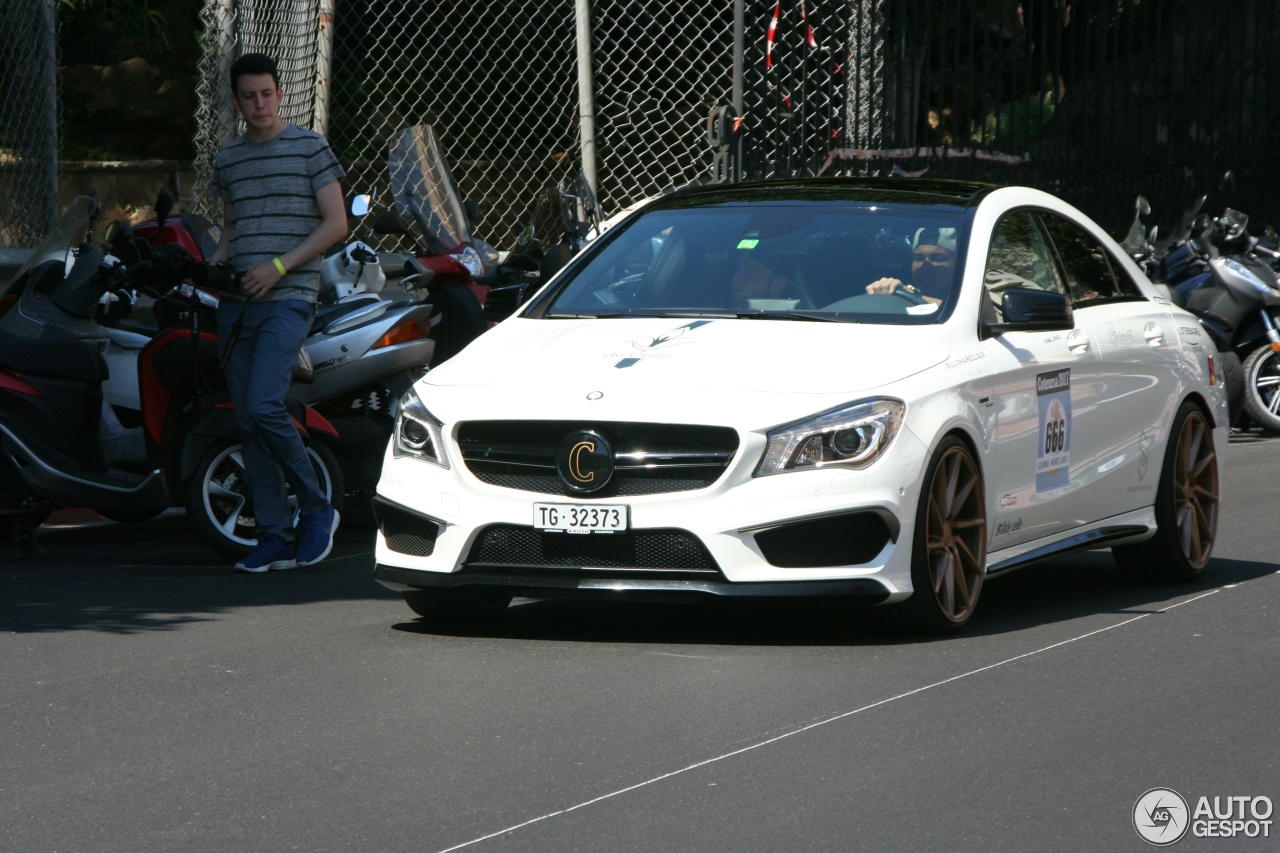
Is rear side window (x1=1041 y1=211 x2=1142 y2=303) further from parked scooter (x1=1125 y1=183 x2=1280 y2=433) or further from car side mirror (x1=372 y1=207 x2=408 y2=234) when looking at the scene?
parked scooter (x1=1125 y1=183 x2=1280 y2=433)

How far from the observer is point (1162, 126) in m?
17.6

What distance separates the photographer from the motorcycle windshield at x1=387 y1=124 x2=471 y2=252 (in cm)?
1088

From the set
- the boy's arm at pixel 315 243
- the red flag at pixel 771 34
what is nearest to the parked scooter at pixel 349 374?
the boy's arm at pixel 315 243

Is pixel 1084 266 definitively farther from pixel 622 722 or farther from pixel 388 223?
pixel 388 223

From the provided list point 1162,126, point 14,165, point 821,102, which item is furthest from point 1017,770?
point 1162,126

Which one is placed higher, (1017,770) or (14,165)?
(14,165)

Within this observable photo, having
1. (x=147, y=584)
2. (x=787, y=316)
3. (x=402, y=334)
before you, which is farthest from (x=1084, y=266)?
(x=147, y=584)

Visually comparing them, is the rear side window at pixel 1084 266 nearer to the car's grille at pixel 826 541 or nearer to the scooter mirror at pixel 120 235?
the car's grille at pixel 826 541

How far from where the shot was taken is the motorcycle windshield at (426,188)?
10883 mm

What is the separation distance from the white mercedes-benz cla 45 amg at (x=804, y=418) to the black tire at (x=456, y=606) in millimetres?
13

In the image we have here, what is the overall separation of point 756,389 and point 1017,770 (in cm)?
171

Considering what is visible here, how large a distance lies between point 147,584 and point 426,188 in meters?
3.74

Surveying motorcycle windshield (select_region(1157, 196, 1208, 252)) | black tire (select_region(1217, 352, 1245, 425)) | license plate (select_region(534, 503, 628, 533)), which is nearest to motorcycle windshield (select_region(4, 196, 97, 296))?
license plate (select_region(534, 503, 628, 533))

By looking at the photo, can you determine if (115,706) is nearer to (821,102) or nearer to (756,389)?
(756,389)
